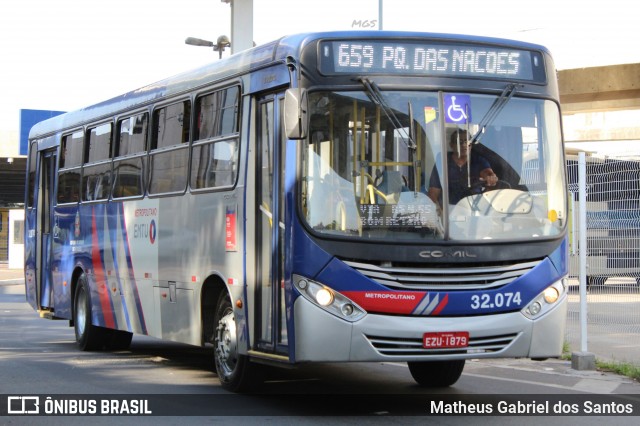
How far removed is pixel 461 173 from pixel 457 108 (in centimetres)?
58

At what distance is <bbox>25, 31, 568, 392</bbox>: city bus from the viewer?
9.05m

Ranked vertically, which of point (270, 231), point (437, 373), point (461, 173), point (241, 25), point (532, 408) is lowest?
point (532, 408)

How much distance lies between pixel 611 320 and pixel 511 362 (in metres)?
1.54

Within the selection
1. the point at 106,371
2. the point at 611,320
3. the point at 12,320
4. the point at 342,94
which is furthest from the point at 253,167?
the point at 12,320

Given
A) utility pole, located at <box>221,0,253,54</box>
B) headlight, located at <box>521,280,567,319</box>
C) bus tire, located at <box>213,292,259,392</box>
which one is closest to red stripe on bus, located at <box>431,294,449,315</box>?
headlight, located at <box>521,280,567,319</box>

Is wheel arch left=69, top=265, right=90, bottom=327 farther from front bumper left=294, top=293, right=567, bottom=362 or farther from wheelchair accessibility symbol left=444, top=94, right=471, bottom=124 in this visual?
wheelchair accessibility symbol left=444, top=94, right=471, bottom=124

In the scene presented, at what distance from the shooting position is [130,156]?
45.8 ft

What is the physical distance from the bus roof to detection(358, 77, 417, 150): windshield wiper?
0.49m

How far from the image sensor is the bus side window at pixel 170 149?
12.1 m

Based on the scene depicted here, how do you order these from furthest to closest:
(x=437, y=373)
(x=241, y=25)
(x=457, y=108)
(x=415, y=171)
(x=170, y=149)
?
(x=241, y=25) < (x=170, y=149) < (x=437, y=373) < (x=457, y=108) < (x=415, y=171)

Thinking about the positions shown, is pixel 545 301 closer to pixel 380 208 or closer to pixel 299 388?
pixel 380 208

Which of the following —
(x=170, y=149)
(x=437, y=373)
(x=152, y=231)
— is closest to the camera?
(x=437, y=373)

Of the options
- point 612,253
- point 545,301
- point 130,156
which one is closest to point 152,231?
point 130,156

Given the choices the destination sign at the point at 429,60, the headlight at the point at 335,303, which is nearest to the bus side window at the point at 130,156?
the destination sign at the point at 429,60
